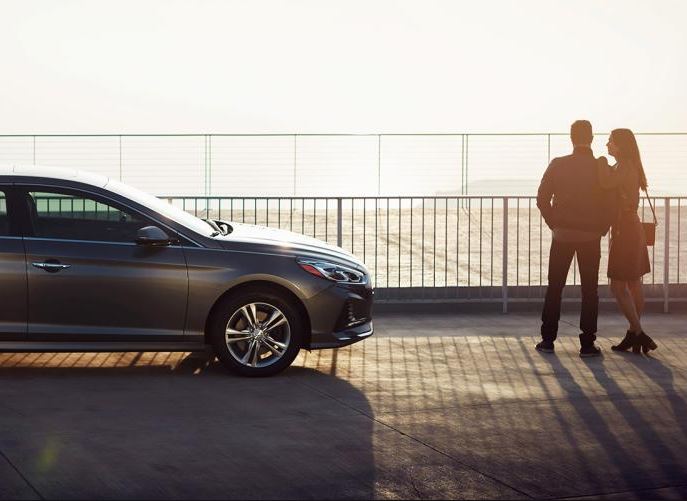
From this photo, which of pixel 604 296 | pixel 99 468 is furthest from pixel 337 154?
pixel 99 468

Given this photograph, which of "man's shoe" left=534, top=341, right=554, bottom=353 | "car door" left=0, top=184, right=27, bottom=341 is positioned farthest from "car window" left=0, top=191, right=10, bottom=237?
"man's shoe" left=534, top=341, right=554, bottom=353

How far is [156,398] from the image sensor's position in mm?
8758

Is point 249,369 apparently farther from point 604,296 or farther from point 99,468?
point 604,296

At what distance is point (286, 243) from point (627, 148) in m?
3.02

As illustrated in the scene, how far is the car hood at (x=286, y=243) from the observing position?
9797mm

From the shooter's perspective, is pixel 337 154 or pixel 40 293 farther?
pixel 337 154

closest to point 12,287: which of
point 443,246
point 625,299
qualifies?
point 625,299

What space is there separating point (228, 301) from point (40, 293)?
131cm

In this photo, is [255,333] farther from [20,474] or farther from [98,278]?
[20,474]

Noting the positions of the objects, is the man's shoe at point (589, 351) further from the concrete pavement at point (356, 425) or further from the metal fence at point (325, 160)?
the metal fence at point (325, 160)

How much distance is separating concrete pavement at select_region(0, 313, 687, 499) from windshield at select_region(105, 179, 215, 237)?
104 centimetres

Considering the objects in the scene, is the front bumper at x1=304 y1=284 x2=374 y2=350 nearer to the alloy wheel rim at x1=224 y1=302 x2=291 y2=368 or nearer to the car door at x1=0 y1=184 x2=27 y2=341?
the alloy wheel rim at x1=224 y1=302 x2=291 y2=368

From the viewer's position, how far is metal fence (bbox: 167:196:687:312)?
1398 centimetres

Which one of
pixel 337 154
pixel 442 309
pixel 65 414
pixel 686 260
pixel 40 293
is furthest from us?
pixel 337 154
